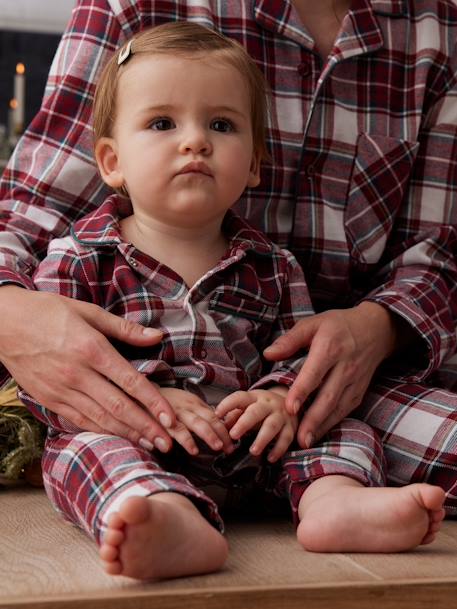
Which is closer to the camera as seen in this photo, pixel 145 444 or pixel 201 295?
pixel 145 444

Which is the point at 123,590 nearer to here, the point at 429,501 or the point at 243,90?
the point at 429,501

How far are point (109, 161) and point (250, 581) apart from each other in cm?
71

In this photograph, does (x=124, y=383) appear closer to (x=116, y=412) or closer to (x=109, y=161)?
(x=116, y=412)

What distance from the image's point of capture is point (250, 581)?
0.99 meters

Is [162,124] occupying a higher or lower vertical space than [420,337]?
higher

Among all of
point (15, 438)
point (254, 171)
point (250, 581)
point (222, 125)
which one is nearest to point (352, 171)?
point (254, 171)

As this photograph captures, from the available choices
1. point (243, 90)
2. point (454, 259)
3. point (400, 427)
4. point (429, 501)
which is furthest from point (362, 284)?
point (429, 501)

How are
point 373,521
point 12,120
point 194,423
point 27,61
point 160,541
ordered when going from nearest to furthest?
point 160,541 < point 373,521 < point 194,423 < point 12,120 < point 27,61

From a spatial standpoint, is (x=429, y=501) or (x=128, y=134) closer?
(x=429, y=501)

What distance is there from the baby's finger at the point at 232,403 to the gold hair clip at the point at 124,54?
20.3 inches

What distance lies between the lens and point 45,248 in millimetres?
1589

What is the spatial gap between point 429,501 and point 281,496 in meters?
0.31

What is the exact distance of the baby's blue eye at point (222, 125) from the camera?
1.39 m

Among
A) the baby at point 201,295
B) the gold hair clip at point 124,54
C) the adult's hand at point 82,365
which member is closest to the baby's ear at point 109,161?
the baby at point 201,295
